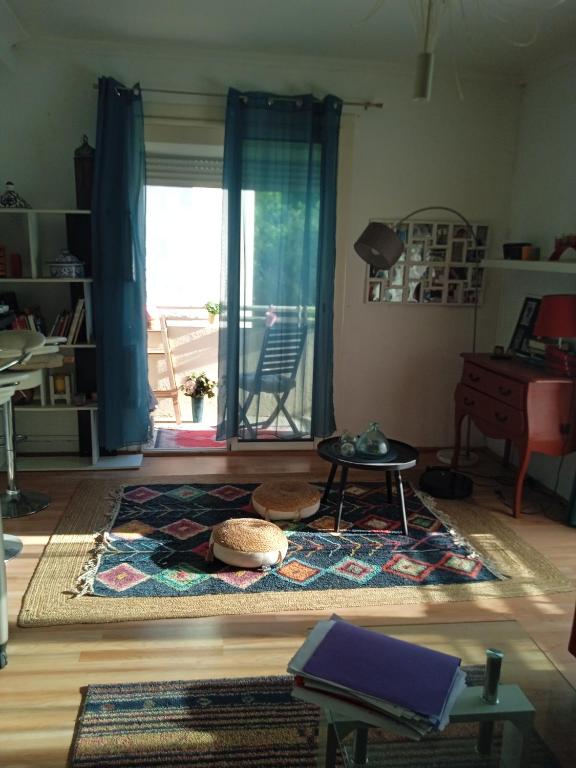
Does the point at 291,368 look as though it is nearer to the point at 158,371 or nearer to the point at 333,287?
the point at 333,287

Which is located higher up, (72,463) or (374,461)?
(374,461)

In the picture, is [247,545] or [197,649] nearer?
[197,649]

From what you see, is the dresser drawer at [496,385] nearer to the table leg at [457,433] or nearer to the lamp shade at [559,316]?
the table leg at [457,433]

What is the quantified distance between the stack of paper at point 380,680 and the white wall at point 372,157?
9.70 ft

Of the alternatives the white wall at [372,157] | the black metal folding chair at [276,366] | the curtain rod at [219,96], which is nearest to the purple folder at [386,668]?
the black metal folding chair at [276,366]

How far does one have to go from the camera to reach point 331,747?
56.7 inches

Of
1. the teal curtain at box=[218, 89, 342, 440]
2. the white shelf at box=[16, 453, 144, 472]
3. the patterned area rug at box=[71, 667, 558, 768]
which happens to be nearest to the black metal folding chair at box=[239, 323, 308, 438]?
the teal curtain at box=[218, 89, 342, 440]

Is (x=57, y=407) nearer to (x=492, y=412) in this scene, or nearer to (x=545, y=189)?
(x=492, y=412)

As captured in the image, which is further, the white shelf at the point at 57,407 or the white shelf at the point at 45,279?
the white shelf at the point at 57,407

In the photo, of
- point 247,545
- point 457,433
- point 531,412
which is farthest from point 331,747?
point 457,433

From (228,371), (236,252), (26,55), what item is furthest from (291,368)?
(26,55)

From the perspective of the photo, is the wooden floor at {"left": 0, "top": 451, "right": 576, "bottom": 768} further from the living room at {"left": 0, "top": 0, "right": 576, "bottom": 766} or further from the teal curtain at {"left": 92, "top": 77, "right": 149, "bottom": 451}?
the teal curtain at {"left": 92, "top": 77, "right": 149, "bottom": 451}

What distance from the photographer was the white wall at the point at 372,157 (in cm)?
377

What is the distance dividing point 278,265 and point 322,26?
1.36 metres
